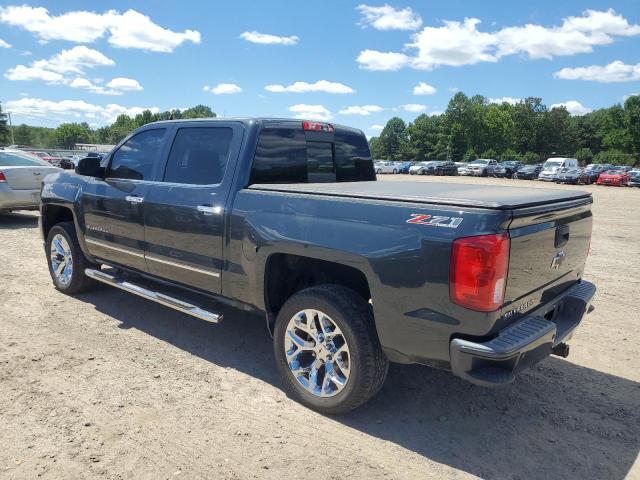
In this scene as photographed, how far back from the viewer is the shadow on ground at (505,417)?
2.79m

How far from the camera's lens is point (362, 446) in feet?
9.53

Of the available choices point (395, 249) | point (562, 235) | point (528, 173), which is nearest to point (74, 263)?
point (395, 249)

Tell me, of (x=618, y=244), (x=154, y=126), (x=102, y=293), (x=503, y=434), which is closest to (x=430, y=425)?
(x=503, y=434)

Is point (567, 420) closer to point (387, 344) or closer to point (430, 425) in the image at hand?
point (430, 425)

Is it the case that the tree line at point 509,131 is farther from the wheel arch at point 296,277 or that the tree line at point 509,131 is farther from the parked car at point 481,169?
the wheel arch at point 296,277

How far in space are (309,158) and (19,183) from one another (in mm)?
7920

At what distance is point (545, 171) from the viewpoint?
3966 centimetres

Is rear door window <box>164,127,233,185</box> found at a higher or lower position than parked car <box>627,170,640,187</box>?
higher

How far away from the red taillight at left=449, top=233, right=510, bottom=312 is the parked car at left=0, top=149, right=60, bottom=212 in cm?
940

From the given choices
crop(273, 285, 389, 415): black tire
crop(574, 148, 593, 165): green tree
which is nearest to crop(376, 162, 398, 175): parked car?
crop(574, 148, 593, 165): green tree

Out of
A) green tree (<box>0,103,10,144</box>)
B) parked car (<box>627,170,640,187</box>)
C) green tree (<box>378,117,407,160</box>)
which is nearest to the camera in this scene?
parked car (<box>627,170,640,187</box>)

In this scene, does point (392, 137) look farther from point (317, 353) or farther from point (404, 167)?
point (317, 353)

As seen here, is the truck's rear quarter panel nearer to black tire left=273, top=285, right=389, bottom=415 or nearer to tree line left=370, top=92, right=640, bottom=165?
black tire left=273, top=285, right=389, bottom=415

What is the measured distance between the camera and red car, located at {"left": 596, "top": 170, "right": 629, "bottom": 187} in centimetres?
3547
